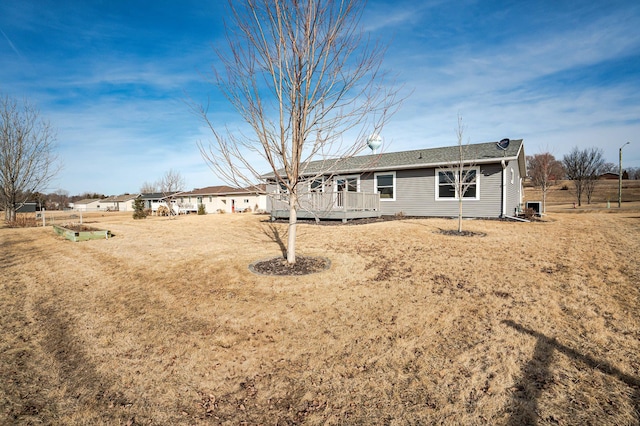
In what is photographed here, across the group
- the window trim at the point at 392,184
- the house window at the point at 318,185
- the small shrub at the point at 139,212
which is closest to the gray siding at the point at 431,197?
the window trim at the point at 392,184

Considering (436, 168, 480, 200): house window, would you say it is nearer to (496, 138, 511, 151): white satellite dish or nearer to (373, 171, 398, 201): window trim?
(496, 138, 511, 151): white satellite dish

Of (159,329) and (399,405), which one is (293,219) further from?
(399,405)

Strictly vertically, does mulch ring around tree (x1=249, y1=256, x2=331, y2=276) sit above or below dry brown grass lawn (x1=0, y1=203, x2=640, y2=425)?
above

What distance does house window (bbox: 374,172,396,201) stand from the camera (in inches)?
688

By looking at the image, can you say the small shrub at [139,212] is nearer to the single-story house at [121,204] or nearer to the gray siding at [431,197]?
the gray siding at [431,197]

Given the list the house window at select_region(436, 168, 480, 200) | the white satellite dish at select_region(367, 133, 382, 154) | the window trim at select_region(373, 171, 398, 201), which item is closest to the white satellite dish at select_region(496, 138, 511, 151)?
the house window at select_region(436, 168, 480, 200)

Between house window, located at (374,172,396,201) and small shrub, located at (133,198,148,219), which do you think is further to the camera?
small shrub, located at (133,198,148,219)

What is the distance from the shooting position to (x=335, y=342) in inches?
155

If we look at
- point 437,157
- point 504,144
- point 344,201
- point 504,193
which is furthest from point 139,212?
point 504,144

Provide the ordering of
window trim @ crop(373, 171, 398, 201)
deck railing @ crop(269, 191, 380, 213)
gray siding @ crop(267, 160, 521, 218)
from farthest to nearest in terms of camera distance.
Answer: window trim @ crop(373, 171, 398, 201) < gray siding @ crop(267, 160, 521, 218) < deck railing @ crop(269, 191, 380, 213)

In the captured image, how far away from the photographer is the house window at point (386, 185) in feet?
57.4

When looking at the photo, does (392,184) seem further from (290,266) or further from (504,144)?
(290,266)

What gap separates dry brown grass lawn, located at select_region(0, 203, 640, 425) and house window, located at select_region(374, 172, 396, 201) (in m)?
10.2

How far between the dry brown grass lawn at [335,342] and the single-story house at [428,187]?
7.35m
